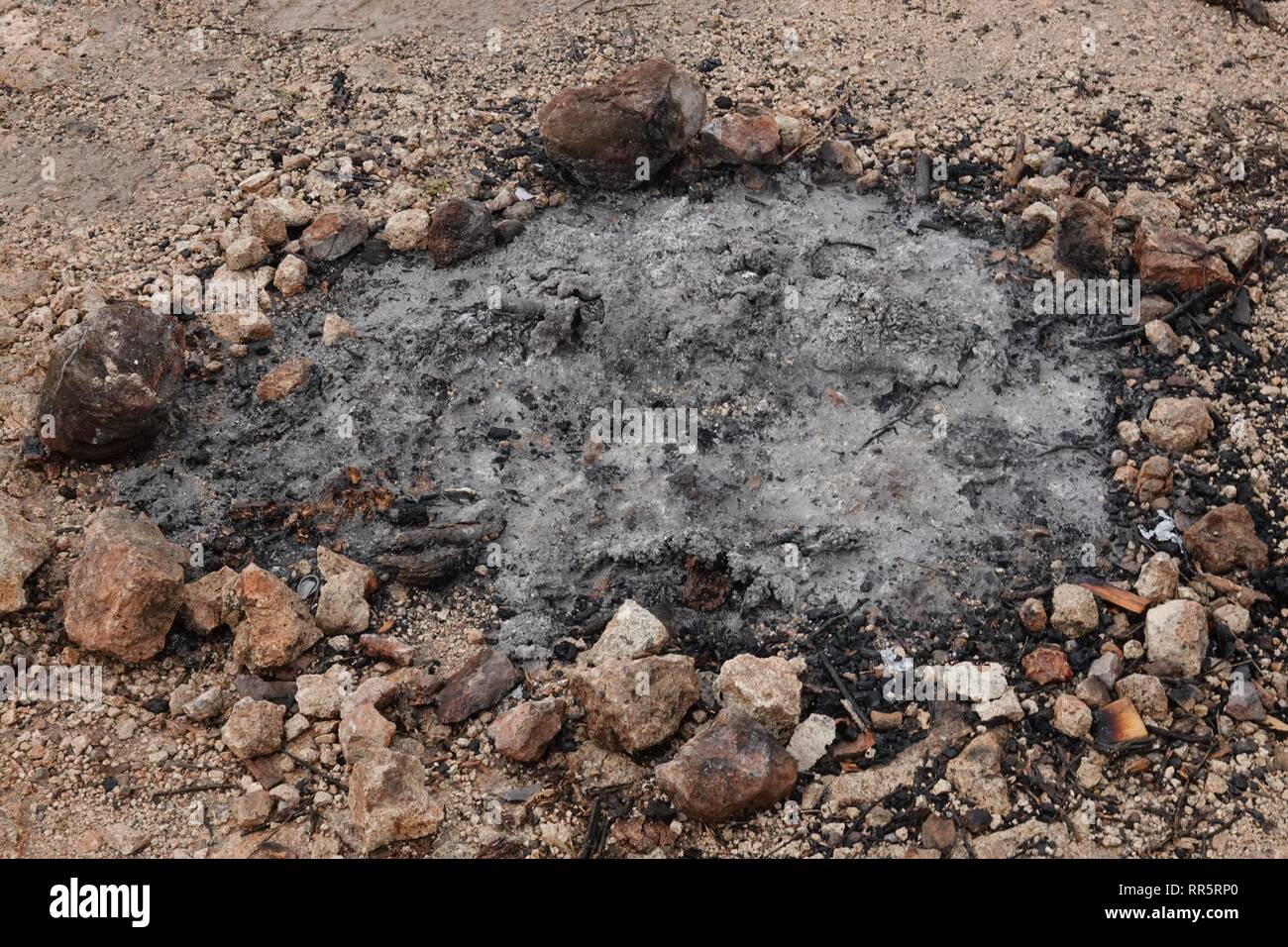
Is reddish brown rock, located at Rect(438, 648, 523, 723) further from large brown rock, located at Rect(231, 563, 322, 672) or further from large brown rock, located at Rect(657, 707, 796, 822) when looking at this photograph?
large brown rock, located at Rect(657, 707, 796, 822)

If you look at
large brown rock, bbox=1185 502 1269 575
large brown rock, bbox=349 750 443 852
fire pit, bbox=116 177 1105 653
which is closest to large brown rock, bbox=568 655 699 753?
fire pit, bbox=116 177 1105 653

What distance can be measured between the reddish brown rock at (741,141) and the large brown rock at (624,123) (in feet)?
0.38

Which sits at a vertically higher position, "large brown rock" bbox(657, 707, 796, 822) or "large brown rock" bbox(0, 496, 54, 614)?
"large brown rock" bbox(0, 496, 54, 614)

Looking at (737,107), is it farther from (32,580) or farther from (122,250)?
(32,580)

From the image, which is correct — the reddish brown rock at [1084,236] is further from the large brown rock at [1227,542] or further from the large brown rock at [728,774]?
the large brown rock at [728,774]

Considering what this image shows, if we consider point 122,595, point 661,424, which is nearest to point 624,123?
point 661,424

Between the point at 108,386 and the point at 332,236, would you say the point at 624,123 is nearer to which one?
the point at 332,236

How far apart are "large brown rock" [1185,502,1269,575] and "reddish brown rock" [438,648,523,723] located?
2925 mm

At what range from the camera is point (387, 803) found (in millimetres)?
4039

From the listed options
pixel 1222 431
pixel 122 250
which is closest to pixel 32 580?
pixel 122 250

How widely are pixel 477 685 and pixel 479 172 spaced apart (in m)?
3.43

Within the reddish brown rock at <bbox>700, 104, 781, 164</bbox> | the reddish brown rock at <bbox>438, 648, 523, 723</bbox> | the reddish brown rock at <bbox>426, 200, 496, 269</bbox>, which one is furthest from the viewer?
the reddish brown rock at <bbox>700, 104, 781, 164</bbox>

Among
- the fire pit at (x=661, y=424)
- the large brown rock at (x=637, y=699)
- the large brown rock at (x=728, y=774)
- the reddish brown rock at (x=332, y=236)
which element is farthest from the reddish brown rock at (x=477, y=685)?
the reddish brown rock at (x=332, y=236)

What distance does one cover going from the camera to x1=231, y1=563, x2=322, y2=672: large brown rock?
180 inches
